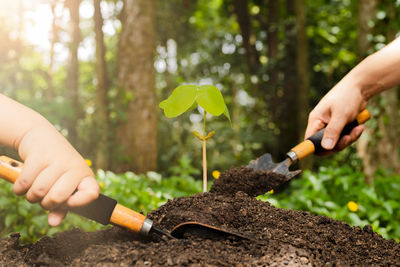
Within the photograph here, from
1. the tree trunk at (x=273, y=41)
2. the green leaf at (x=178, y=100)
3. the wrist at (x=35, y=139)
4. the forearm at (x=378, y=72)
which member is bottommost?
the wrist at (x=35, y=139)

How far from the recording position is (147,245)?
1.24m

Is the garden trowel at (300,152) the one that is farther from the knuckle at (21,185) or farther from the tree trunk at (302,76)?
the tree trunk at (302,76)

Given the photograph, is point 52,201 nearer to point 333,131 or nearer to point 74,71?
point 333,131

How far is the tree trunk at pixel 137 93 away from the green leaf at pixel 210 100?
10.5 feet

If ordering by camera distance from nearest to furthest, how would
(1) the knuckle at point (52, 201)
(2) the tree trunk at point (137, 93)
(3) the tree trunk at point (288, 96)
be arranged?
(1) the knuckle at point (52, 201), (2) the tree trunk at point (137, 93), (3) the tree trunk at point (288, 96)

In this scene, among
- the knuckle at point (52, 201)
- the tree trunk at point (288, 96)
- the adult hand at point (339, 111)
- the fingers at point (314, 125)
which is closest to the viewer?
the knuckle at point (52, 201)

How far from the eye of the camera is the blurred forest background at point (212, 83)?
3.15 meters

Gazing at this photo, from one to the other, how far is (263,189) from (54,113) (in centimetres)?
345

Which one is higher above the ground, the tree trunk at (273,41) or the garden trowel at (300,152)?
the tree trunk at (273,41)

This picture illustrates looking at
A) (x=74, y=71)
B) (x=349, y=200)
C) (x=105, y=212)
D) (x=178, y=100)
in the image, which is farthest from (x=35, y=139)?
(x=74, y=71)

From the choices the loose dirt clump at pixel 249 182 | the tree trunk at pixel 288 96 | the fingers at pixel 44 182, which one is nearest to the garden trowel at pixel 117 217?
the fingers at pixel 44 182

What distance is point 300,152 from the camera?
185 cm

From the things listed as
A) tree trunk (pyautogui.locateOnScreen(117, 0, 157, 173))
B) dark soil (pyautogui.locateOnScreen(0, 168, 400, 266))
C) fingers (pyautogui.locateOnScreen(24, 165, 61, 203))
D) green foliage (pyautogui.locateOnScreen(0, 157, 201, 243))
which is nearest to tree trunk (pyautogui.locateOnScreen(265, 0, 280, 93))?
tree trunk (pyautogui.locateOnScreen(117, 0, 157, 173))

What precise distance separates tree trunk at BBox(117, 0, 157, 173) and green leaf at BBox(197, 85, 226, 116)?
319 cm
